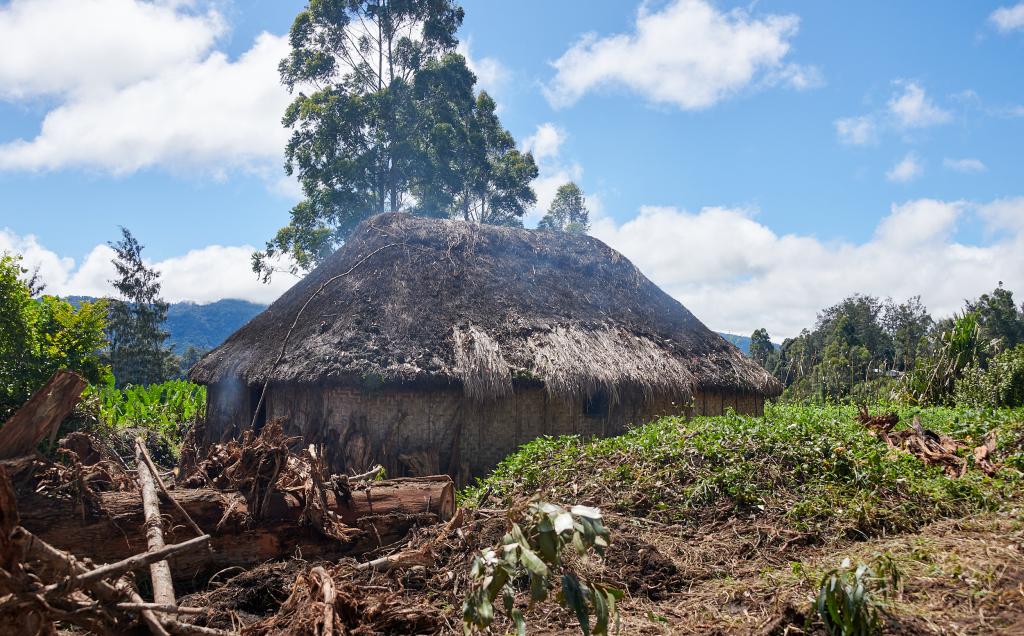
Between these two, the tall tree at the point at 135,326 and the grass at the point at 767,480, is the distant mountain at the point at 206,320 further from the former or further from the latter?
the grass at the point at 767,480

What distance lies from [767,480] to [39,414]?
4967 mm

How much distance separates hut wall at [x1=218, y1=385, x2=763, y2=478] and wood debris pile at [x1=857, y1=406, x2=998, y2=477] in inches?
135

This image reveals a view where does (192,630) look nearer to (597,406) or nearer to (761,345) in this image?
(597,406)

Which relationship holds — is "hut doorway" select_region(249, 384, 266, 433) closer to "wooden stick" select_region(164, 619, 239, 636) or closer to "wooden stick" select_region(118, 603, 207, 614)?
"wooden stick" select_region(164, 619, 239, 636)

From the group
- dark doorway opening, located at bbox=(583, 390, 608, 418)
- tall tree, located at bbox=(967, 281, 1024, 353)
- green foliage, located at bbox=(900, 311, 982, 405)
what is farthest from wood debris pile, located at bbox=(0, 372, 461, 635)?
tall tree, located at bbox=(967, 281, 1024, 353)

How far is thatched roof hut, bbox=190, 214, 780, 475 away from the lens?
27.7 ft

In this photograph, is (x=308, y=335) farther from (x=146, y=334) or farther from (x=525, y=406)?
(x=146, y=334)

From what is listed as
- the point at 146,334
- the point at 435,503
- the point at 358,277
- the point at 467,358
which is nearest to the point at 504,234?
the point at 358,277

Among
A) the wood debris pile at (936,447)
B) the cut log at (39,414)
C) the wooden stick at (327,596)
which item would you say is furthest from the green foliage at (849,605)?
the cut log at (39,414)

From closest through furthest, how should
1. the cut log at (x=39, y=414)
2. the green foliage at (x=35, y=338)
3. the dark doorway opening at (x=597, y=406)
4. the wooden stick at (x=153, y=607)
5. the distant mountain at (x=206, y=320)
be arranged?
1. the wooden stick at (x=153, y=607)
2. the cut log at (x=39, y=414)
3. the green foliage at (x=35, y=338)
4. the dark doorway opening at (x=597, y=406)
5. the distant mountain at (x=206, y=320)

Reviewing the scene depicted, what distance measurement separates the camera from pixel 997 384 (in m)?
14.2

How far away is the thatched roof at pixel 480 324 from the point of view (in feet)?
27.8

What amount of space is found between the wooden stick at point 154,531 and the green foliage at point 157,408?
8.28m

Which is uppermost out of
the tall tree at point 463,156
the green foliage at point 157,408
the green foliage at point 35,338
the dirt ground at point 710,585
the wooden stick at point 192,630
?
the tall tree at point 463,156
